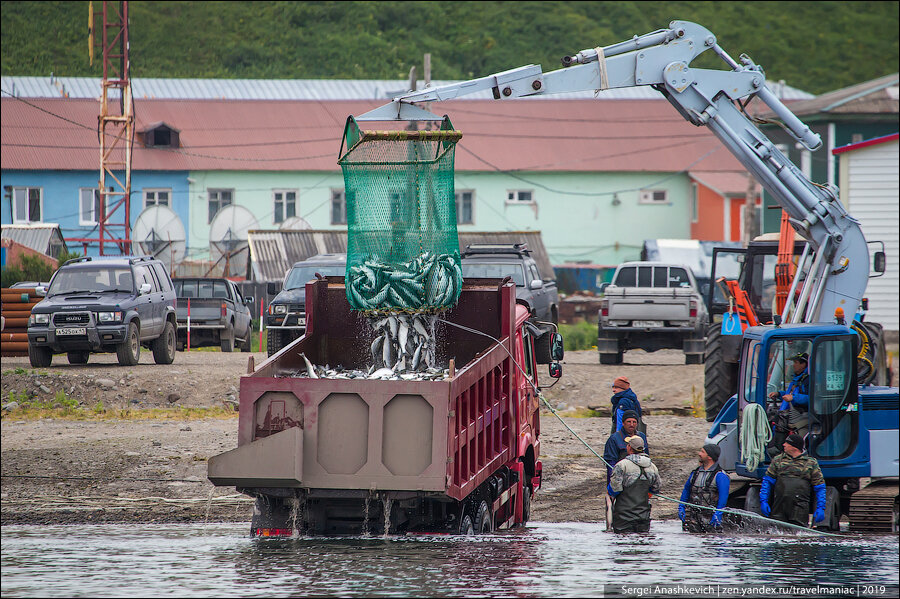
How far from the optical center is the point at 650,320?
23906mm

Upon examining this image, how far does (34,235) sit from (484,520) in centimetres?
3184

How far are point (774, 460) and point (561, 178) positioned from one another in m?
43.7

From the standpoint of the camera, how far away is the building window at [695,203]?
55438mm

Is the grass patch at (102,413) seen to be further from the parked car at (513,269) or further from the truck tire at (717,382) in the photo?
the truck tire at (717,382)

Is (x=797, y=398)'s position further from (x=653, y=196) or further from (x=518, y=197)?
(x=653, y=196)

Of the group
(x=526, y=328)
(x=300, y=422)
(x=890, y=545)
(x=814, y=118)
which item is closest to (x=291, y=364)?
(x=300, y=422)

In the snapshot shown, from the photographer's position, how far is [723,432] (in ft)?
43.7

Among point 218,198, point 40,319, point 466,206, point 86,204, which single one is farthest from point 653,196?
point 40,319

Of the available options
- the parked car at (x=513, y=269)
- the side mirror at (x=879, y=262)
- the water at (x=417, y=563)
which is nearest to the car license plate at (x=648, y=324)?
the parked car at (x=513, y=269)

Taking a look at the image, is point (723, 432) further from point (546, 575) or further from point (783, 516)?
point (546, 575)

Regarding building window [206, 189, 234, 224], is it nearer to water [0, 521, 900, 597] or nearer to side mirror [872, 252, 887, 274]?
side mirror [872, 252, 887, 274]

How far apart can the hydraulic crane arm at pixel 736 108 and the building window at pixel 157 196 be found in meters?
38.3

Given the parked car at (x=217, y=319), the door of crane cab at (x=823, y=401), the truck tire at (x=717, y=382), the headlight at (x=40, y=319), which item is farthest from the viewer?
the parked car at (x=217, y=319)

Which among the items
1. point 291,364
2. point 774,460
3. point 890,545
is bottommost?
point 890,545
